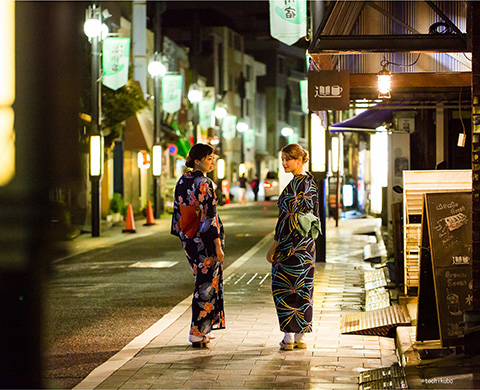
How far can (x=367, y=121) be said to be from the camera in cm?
1745

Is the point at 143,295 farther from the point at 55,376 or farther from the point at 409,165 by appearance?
the point at 409,165

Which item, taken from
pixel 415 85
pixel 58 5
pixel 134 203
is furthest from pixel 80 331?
pixel 134 203

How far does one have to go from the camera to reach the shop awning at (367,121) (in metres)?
16.2

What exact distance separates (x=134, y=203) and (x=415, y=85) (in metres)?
29.8

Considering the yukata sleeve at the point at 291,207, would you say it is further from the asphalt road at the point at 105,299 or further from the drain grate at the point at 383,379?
the asphalt road at the point at 105,299

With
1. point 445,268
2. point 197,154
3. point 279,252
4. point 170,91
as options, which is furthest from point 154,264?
point 170,91

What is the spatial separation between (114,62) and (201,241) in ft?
65.0

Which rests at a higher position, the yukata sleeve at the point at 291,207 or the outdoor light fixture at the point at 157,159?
the outdoor light fixture at the point at 157,159

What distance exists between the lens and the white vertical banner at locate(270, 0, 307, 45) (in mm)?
17297

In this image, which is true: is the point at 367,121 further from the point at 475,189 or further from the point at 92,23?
the point at 475,189

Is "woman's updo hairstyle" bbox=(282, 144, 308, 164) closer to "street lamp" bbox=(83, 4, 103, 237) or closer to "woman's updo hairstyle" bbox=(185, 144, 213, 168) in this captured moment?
"woman's updo hairstyle" bbox=(185, 144, 213, 168)

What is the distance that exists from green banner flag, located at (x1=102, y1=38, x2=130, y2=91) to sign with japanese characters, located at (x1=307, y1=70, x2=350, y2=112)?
55.0 ft

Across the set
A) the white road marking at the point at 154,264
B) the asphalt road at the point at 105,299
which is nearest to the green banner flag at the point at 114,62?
the asphalt road at the point at 105,299

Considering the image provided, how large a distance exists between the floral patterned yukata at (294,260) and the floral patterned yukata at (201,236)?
64 centimetres
